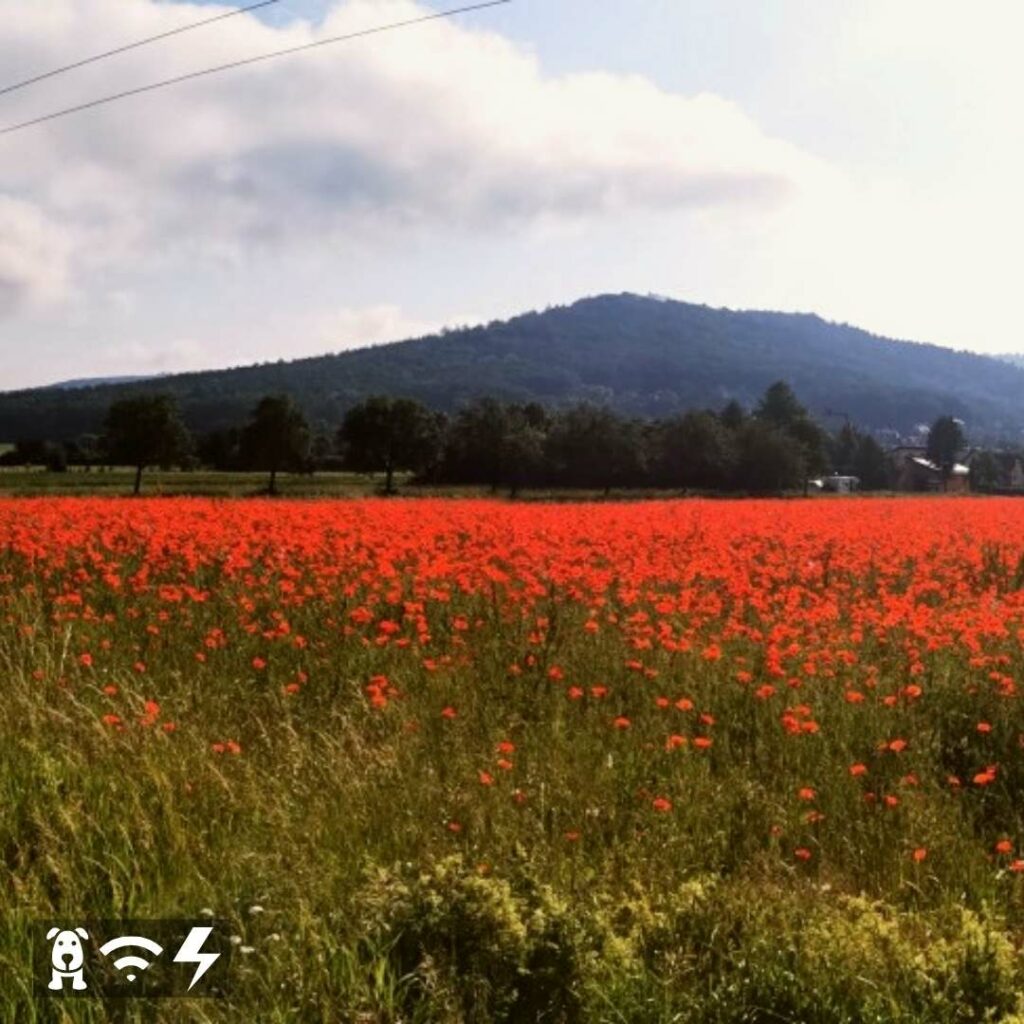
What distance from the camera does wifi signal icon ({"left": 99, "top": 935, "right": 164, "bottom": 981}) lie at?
3529mm

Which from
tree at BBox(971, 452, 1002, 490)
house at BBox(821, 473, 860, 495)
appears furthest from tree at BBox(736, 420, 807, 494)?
tree at BBox(971, 452, 1002, 490)

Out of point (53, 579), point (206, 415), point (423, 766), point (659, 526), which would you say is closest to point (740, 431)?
point (659, 526)

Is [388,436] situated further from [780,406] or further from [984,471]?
[984,471]

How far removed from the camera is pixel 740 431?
63500 millimetres

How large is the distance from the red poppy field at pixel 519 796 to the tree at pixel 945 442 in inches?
3473

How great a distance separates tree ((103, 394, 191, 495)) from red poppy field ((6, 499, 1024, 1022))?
4761cm

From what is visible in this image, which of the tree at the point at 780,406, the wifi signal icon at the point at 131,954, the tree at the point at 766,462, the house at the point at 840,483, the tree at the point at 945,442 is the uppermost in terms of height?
the tree at the point at 780,406

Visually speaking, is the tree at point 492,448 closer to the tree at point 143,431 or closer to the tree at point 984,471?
the tree at point 143,431

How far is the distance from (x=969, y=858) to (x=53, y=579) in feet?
29.6

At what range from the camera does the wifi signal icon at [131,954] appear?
139 inches

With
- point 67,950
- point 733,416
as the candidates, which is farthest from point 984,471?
point 67,950

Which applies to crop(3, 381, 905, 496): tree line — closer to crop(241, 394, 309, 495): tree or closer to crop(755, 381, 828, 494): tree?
crop(241, 394, 309, 495): tree

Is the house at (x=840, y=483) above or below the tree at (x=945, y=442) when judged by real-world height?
below

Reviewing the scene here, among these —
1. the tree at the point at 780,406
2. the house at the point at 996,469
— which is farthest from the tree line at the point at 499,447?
the house at the point at 996,469
